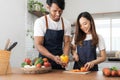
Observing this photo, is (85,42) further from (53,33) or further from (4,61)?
(4,61)

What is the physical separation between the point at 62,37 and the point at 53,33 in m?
0.13

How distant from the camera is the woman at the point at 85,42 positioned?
6.37 ft

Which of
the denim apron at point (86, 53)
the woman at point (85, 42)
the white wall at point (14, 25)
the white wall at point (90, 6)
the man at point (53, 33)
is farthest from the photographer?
the white wall at point (90, 6)

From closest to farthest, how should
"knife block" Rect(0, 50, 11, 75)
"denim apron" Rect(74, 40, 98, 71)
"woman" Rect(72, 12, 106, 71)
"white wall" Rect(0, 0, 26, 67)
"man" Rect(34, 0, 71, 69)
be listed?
"knife block" Rect(0, 50, 11, 75)
"man" Rect(34, 0, 71, 69)
"woman" Rect(72, 12, 106, 71)
"denim apron" Rect(74, 40, 98, 71)
"white wall" Rect(0, 0, 26, 67)

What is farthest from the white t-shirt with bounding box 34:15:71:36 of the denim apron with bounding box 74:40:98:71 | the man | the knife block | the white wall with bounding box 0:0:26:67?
the white wall with bounding box 0:0:26:67

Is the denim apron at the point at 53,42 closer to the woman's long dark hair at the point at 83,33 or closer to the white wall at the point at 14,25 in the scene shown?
the woman's long dark hair at the point at 83,33

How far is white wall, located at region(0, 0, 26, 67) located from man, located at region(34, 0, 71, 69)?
849mm

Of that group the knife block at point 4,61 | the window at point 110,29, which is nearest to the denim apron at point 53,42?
the knife block at point 4,61

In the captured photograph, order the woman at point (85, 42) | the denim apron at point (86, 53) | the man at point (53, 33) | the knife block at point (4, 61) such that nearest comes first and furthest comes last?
the knife block at point (4, 61)
the man at point (53, 33)
the woman at point (85, 42)
the denim apron at point (86, 53)

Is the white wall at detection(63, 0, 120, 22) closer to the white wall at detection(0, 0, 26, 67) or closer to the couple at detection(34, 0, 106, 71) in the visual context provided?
the white wall at detection(0, 0, 26, 67)

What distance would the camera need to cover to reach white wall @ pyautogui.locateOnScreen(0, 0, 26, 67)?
258 centimetres

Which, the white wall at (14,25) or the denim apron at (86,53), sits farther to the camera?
the white wall at (14,25)

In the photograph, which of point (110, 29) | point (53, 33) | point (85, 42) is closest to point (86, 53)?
point (85, 42)

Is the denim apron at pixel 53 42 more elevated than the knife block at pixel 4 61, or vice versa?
the denim apron at pixel 53 42
